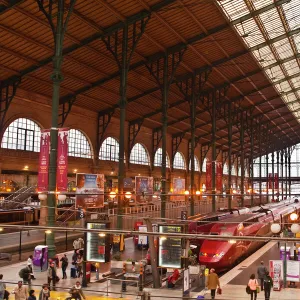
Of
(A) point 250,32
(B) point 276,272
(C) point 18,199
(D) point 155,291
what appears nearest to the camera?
(D) point 155,291

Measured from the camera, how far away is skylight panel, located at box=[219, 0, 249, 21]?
23928mm

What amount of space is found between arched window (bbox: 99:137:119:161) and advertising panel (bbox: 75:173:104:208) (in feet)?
51.4

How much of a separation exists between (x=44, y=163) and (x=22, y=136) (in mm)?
14486

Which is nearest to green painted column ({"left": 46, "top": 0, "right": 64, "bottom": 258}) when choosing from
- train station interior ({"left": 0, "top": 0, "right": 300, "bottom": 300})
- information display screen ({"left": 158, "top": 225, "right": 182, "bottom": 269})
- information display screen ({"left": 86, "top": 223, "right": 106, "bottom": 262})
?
train station interior ({"left": 0, "top": 0, "right": 300, "bottom": 300})

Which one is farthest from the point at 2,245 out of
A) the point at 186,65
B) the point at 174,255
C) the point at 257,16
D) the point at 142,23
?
the point at 257,16

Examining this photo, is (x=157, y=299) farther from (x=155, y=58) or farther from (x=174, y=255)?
(x=155, y=58)

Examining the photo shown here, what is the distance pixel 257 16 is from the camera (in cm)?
2638

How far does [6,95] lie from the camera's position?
27.6m

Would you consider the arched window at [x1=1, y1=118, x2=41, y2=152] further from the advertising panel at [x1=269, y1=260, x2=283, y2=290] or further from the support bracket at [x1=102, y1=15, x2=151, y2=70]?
the advertising panel at [x1=269, y1=260, x2=283, y2=290]

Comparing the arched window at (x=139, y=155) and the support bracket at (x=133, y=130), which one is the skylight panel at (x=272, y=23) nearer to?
the support bracket at (x=133, y=130)

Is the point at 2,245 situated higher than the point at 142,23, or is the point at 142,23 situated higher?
the point at 142,23

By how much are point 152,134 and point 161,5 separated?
1022 inches

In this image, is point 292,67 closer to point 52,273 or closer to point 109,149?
point 109,149

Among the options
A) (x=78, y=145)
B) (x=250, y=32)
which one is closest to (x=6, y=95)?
(x=78, y=145)
